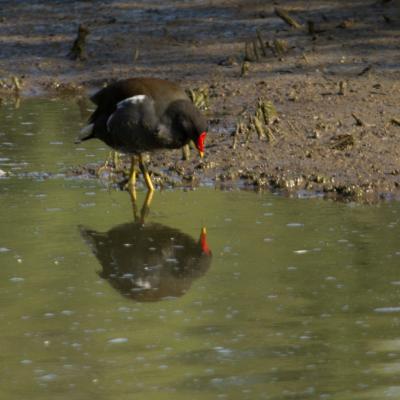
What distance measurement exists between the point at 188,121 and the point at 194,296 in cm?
286

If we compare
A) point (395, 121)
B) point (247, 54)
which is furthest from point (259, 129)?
point (247, 54)

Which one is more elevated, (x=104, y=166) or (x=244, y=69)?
(x=244, y=69)

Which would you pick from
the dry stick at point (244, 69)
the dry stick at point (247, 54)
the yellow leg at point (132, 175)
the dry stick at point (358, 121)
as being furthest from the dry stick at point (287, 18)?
Answer: the yellow leg at point (132, 175)

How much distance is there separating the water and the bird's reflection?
15 mm

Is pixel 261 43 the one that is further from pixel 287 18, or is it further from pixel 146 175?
pixel 146 175

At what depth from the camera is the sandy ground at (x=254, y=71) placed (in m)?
12.0

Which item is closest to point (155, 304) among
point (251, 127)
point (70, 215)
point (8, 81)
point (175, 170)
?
point (70, 215)

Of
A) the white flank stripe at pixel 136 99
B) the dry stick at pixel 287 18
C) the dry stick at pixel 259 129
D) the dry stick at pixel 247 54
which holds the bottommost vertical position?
the dry stick at pixel 259 129

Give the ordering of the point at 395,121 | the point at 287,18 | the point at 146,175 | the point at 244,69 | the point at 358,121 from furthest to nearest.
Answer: the point at 287,18
the point at 244,69
the point at 358,121
the point at 395,121
the point at 146,175

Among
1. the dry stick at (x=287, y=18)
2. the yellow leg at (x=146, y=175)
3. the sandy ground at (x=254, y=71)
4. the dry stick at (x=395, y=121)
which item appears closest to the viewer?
the yellow leg at (x=146, y=175)

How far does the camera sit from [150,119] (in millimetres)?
11000

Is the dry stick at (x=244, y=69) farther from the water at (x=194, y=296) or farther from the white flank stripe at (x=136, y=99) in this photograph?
the white flank stripe at (x=136, y=99)

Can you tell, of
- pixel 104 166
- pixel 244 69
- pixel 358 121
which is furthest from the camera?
pixel 244 69

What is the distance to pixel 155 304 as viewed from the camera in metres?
8.12
